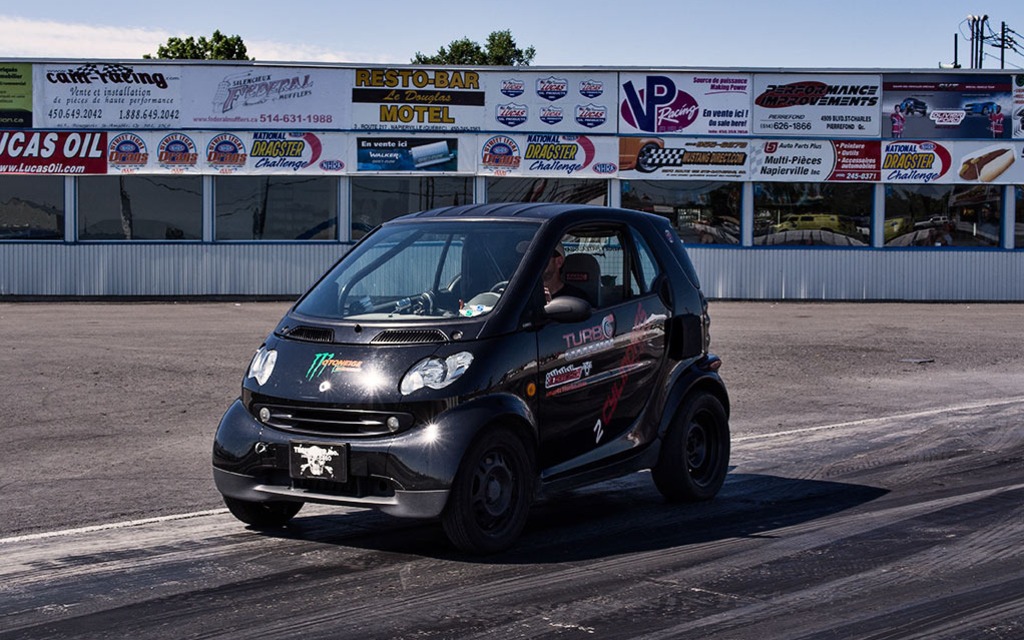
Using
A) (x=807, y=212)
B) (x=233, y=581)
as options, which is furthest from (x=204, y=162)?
(x=233, y=581)

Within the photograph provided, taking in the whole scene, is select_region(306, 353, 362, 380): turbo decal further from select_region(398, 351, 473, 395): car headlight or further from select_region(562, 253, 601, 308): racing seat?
select_region(562, 253, 601, 308): racing seat

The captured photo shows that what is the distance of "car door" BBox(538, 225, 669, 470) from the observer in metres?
7.08

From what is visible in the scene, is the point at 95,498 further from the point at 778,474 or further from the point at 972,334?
the point at 972,334

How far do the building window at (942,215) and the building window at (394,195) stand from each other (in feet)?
34.4

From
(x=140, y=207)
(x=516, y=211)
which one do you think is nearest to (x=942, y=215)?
(x=140, y=207)

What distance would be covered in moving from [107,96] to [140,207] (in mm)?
A: 2670

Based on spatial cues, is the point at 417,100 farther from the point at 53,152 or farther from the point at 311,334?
the point at 311,334

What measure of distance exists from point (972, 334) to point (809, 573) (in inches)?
692

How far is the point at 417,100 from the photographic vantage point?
3089 cm

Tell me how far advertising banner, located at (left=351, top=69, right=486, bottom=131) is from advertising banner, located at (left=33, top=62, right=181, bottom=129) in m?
4.33

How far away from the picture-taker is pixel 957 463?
32.4 feet

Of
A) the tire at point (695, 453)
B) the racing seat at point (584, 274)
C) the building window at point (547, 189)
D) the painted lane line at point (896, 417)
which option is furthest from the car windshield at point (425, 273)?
the building window at point (547, 189)

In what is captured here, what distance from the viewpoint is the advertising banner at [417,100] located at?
30.8 metres

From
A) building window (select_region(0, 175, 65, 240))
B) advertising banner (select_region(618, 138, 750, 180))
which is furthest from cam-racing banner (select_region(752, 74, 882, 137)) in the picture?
building window (select_region(0, 175, 65, 240))
